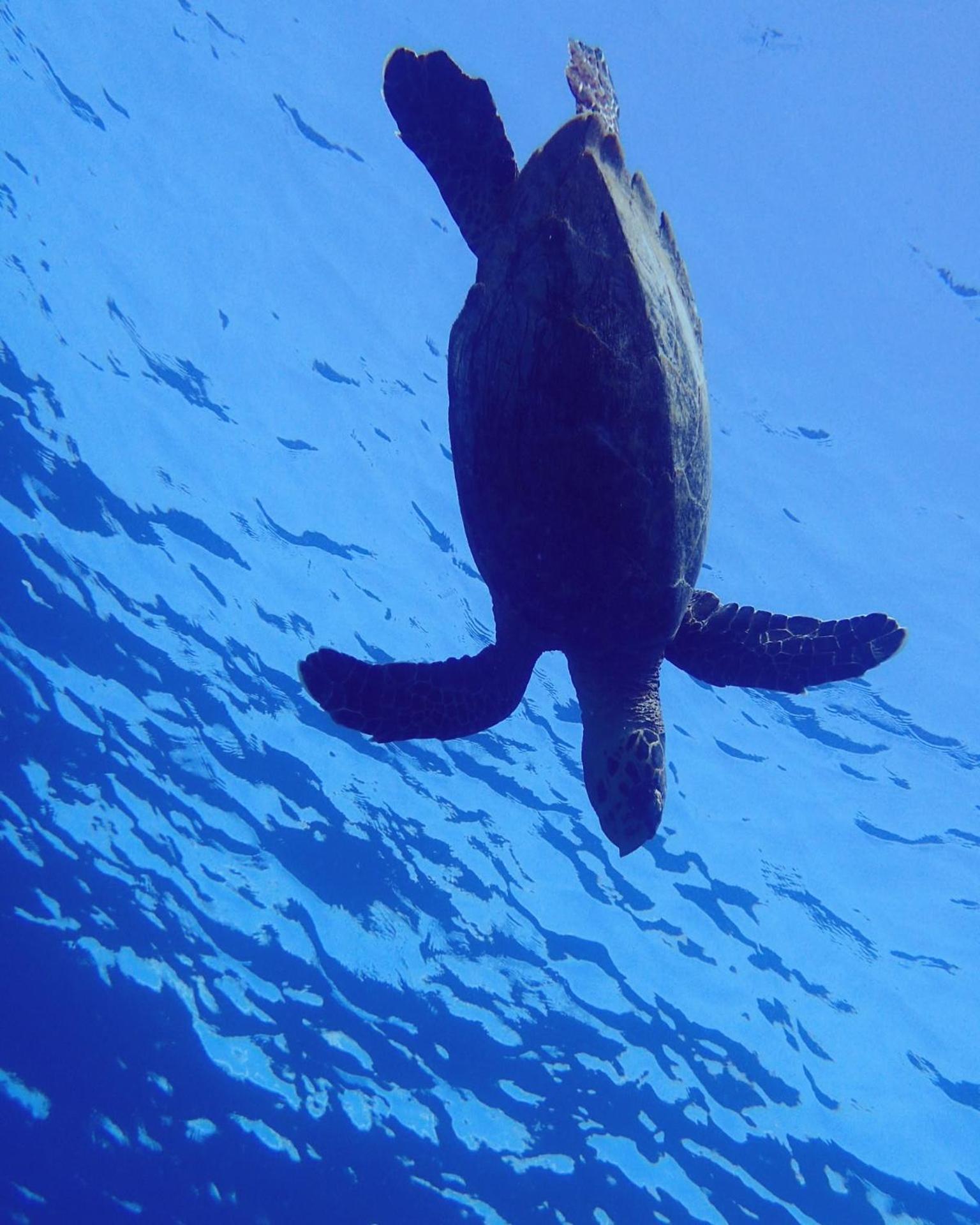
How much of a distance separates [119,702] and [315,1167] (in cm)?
1270

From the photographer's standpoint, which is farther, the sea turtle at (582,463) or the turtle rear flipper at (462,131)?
the turtle rear flipper at (462,131)

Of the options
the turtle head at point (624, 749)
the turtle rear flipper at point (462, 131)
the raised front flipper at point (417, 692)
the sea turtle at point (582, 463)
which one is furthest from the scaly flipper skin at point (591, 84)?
the raised front flipper at point (417, 692)

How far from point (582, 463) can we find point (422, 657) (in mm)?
11403

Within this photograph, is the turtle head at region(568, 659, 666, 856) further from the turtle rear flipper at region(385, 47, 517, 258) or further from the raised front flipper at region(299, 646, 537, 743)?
the turtle rear flipper at region(385, 47, 517, 258)

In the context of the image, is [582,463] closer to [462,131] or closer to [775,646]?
[462,131]

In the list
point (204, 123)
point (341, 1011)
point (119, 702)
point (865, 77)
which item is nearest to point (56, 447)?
point (119, 702)

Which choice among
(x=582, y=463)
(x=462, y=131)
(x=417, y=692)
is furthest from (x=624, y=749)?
(x=462, y=131)

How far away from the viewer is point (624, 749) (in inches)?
233

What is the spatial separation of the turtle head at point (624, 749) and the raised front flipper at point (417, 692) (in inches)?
24.0

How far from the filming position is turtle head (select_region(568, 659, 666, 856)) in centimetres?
576

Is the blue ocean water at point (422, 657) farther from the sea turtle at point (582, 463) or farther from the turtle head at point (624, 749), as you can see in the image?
the turtle head at point (624, 749)

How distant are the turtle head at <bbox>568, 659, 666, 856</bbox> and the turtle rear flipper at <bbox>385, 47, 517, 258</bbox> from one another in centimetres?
317

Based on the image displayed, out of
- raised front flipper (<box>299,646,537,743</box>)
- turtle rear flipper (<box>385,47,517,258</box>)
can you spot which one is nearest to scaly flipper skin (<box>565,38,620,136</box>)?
turtle rear flipper (<box>385,47,517,258</box>)

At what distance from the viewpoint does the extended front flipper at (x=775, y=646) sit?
6.59 meters
